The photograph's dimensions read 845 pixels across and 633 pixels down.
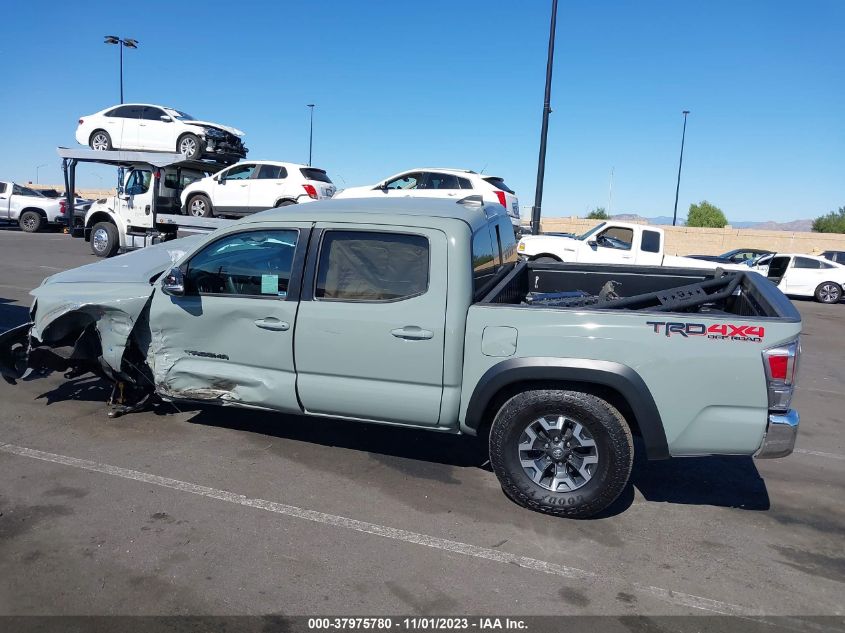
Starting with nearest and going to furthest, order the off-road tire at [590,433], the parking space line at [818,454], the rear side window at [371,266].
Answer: the off-road tire at [590,433], the rear side window at [371,266], the parking space line at [818,454]

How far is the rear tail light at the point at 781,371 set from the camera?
11.5ft

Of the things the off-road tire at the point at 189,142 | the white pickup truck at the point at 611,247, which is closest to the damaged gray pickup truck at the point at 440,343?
the white pickup truck at the point at 611,247

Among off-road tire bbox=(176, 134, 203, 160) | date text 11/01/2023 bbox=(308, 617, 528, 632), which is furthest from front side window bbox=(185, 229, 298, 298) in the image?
off-road tire bbox=(176, 134, 203, 160)

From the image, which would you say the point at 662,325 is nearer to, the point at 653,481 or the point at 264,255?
the point at 653,481

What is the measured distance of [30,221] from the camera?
2438cm

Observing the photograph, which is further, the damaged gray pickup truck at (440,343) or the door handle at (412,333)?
the door handle at (412,333)

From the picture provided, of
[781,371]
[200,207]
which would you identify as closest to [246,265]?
[781,371]

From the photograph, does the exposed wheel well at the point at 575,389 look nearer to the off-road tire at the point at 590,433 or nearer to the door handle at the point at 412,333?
the off-road tire at the point at 590,433

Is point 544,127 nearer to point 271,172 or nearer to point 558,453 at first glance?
point 271,172

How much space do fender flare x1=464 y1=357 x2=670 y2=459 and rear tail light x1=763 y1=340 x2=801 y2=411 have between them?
60cm

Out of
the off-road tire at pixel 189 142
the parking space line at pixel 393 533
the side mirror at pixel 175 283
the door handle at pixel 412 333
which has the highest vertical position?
the off-road tire at pixel 189 142

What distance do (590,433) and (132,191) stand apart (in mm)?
13413

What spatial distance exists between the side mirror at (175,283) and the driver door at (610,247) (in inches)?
432

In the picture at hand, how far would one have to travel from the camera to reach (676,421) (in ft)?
12.1
